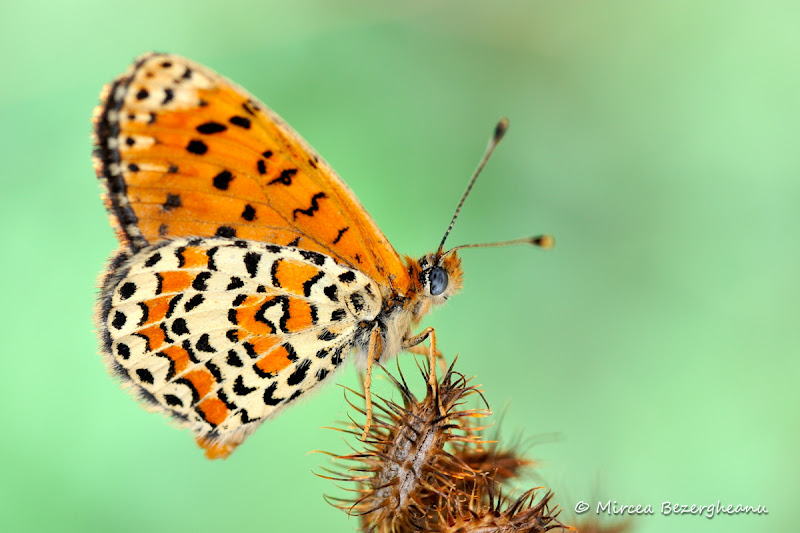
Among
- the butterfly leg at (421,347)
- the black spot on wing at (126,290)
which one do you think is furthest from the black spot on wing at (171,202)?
the butterfly leg at (421,347)

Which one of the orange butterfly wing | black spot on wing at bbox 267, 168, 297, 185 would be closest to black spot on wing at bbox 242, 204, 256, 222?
the orange butterfly wing

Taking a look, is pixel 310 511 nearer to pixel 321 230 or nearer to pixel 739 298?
pixel 321 230

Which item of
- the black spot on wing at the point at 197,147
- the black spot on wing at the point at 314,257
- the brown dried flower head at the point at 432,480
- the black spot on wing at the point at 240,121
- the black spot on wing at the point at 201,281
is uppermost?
the black spot on wing at the point at 240,121

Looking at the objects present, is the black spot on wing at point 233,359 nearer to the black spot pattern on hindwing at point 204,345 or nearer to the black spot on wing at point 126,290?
the black spot pattern on hindwing at point 204,345

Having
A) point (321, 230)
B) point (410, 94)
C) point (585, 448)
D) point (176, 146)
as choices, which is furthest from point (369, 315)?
point (410, 94)

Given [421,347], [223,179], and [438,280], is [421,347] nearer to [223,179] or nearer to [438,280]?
[438,280]

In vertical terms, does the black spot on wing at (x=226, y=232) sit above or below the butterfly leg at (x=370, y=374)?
above

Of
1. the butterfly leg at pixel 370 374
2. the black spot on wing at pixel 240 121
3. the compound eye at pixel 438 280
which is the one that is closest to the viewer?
the butterfly leg at pixel 370 374
